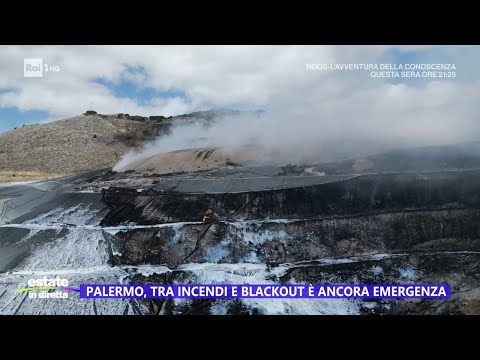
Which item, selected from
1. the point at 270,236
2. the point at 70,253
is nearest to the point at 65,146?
the point at 70,253

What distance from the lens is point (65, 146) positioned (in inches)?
1762

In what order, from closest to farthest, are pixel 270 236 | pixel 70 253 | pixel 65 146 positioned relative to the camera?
pixel 70 253 < pixel 270 236 < pixel 65 146

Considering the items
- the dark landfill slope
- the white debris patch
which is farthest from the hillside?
the white debris patch

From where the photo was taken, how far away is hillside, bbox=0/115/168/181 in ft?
132

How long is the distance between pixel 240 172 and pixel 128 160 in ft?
42.6

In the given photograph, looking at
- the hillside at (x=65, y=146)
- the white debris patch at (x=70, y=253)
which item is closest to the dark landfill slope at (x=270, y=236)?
the white debris patch at (x=70, y=253)

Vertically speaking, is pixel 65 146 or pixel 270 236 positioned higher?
pixel 65 146

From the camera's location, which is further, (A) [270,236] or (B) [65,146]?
(B) [65,146]

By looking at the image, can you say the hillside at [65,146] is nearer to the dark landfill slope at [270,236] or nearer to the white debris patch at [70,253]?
the dark landfill slope at [270,236]

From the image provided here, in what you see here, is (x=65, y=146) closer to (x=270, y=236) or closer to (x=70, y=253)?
(x=70, y=253)

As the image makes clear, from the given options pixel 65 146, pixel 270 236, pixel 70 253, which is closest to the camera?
pixel 70 253

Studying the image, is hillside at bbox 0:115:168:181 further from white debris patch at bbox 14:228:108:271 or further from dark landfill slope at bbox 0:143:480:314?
white debris patch at bbox 14:228:108:271

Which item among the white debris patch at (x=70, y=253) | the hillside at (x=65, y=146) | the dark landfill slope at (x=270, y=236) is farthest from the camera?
the hillside at (x=65, y=146)

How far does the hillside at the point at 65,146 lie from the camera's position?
40.1 meters
